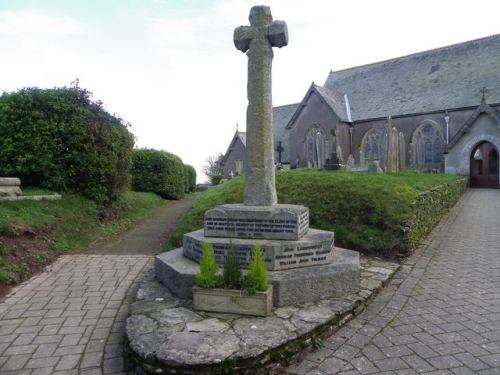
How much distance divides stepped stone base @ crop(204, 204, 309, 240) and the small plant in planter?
3.23ft

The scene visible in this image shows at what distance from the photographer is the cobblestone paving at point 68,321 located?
348 cm

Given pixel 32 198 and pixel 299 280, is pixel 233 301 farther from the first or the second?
pixel 32 198

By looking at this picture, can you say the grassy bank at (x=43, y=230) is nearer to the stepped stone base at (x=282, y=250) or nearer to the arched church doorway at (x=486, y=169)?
the stepped stone base at (x=282, y=250)

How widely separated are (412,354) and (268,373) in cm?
143

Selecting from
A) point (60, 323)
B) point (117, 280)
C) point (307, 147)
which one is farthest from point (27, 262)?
point (307, 147)

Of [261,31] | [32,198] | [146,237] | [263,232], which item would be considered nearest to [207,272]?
[263,232]

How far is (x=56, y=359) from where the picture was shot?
354 cm

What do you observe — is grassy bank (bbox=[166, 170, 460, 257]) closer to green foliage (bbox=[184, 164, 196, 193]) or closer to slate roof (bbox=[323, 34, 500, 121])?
green foliage (bbox=[184, 164, 196, 193])

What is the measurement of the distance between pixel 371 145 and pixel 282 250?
26210 millimetres

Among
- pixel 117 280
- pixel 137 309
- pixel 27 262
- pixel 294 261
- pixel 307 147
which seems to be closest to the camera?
pixel 137 309

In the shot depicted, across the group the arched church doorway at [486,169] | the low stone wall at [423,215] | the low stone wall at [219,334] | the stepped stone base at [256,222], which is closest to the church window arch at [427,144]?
the arched church doorway at [486,169]

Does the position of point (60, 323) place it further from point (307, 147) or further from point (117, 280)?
point (307, 147)

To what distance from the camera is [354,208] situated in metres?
8.23

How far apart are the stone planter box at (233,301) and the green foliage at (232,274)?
8cm
